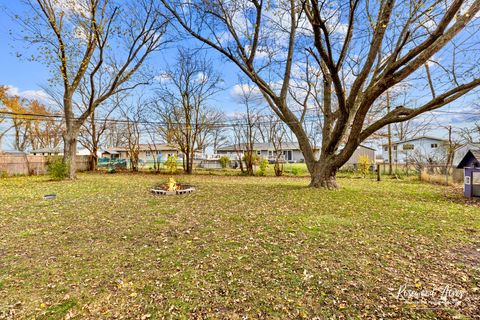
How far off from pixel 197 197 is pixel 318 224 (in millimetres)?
3709

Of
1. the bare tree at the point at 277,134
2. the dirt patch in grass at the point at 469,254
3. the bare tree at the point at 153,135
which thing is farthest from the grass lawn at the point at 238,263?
the bare tree at the point at 153,135

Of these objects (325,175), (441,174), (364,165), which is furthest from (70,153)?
(441,174)

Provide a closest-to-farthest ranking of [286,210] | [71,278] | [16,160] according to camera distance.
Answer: [71,278] → [286,210] → [16,160]

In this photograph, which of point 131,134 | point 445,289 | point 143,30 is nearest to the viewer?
point 445,289

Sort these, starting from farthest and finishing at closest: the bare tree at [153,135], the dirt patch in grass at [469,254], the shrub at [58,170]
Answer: the bare tree at [153,135]
the shrub at [58,170]
the dirt patch in grass at [469,254]

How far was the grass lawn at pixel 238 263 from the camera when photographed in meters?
1.87

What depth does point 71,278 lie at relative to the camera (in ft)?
7.66

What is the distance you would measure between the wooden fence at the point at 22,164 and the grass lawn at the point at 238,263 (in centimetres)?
1264

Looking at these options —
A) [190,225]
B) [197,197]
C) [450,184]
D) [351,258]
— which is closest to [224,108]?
[197,197]

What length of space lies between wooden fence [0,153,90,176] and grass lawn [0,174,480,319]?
1264cm

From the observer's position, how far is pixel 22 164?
14.6m

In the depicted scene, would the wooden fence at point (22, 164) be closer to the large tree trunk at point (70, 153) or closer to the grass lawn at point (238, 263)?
the large tree trunk at point (70, 153)

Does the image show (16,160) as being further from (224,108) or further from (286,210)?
(286,210)

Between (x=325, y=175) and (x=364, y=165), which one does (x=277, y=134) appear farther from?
(x=325, y=175)
